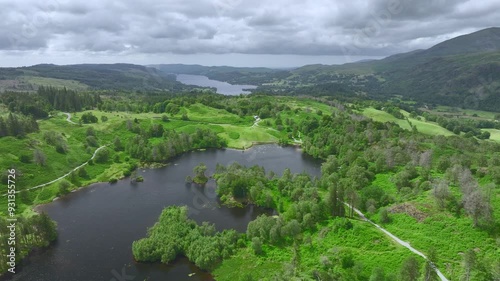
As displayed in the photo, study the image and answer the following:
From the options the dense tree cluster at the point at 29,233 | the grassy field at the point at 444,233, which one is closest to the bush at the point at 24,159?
the dense tree cluster at the point at 29,233

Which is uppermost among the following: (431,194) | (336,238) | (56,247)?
(431,194)

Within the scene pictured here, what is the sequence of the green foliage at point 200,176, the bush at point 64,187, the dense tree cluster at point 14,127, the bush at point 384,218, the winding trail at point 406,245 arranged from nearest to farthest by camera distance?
the winding trail at point 406,245
the bush at point 384,218
the bush at point 64,187
the green foliage at point 200,176
the dense tree cluster at point 14,127

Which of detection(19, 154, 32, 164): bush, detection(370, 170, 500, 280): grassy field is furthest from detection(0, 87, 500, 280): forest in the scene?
detection(19, 154, 32, 164): bush

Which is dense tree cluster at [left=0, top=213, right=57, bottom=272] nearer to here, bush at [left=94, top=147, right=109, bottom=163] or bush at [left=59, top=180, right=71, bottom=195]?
bush at [left=59, top=180, right=71, bottom=195]

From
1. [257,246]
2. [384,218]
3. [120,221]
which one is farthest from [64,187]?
[384,218]

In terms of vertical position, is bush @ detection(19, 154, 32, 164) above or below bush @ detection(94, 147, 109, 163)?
above

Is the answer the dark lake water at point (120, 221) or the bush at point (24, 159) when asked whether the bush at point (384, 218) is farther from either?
the bush at point (24, 159)

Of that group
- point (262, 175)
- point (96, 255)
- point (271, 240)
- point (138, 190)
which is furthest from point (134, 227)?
point (262, 175)

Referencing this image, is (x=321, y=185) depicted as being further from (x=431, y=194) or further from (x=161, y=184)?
(x=161, y=184)
